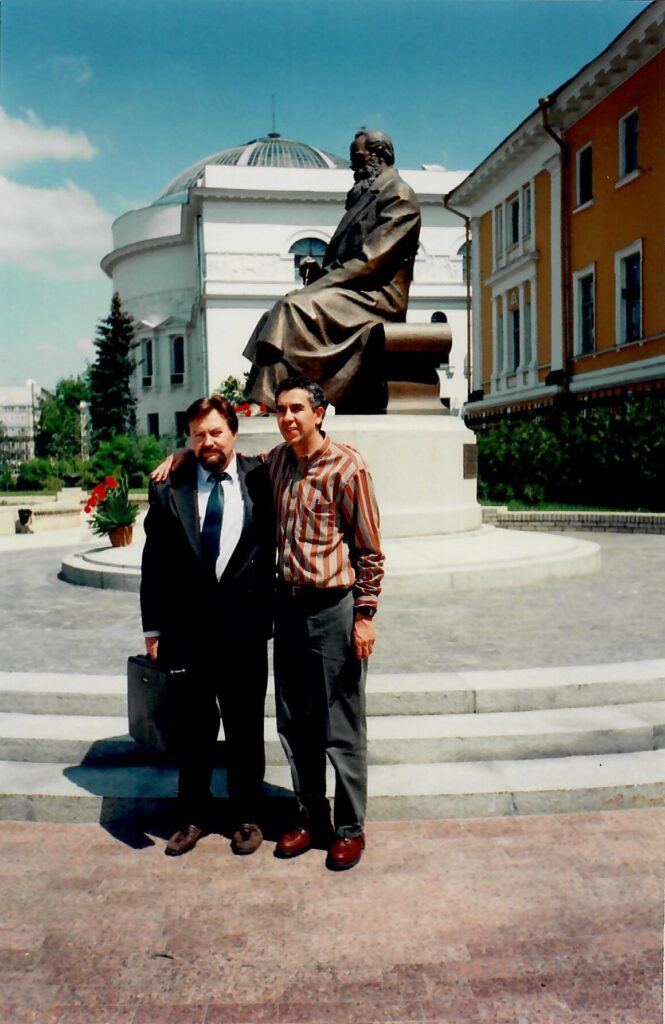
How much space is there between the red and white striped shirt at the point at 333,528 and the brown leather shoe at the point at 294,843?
999 millimetres

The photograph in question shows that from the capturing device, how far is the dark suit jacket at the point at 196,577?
143 inches

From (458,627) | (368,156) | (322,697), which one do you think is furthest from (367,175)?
(322,697)

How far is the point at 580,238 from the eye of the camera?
26859 millimetres

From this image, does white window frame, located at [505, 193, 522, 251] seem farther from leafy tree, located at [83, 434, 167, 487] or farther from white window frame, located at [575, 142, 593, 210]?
leafy tree, located at [83, 434, 167, 487]

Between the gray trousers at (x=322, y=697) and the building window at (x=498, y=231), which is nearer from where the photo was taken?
the gray trousers at (x=322, y=697)

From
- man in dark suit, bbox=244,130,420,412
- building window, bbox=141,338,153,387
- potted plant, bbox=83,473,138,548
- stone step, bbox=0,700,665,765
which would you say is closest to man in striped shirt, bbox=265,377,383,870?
stone step, bbox=0,700,665,765

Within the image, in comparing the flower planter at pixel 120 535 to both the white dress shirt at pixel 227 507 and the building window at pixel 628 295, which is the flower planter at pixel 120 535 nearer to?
the white dress shirt at pixel 227 507

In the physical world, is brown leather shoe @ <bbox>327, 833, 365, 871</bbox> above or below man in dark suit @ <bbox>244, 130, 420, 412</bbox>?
below

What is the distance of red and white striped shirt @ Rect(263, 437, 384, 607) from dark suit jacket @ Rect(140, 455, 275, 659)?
0.46ft

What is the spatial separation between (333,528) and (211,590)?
0.56 m

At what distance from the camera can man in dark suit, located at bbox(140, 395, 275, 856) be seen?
143 inches

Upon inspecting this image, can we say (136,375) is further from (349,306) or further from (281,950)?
(281,950)

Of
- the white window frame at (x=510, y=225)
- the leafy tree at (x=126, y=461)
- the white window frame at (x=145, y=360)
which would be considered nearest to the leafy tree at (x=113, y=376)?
the white window frame at (x=145, y=360)

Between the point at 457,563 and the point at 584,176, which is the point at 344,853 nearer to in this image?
the point at 457,563
